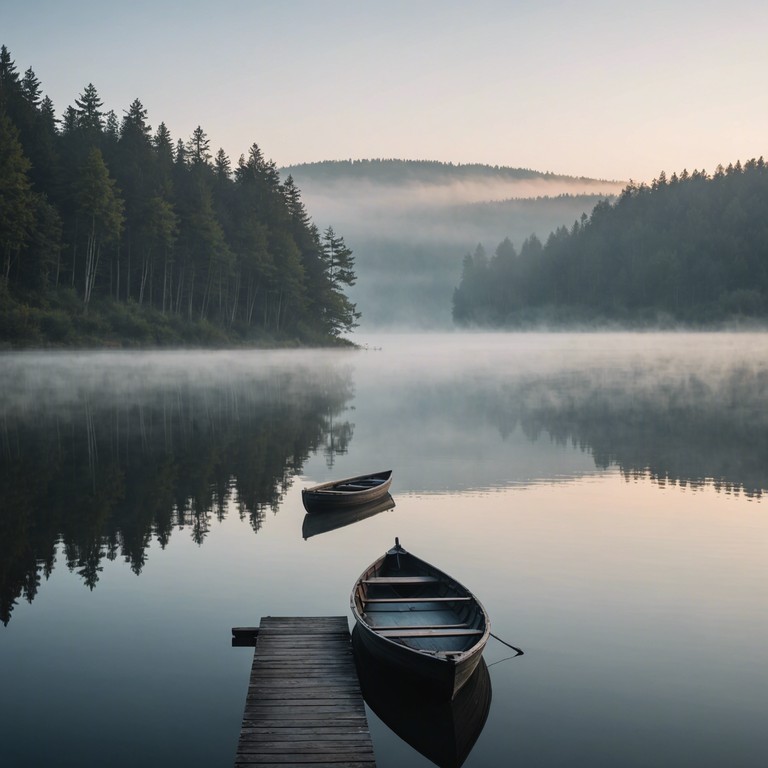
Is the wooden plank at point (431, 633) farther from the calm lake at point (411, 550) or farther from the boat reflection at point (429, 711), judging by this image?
the calm lake at point (411, 550)

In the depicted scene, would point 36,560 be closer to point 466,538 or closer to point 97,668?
point 97,668

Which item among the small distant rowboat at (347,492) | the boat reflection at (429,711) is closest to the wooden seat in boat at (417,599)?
the boat reflection at (429,711)

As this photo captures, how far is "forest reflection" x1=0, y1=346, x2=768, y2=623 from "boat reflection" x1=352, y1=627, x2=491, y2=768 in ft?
25.9

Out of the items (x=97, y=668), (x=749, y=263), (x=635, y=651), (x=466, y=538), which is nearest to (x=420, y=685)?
(x=635, y=651)

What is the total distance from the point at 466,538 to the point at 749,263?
190344 mm

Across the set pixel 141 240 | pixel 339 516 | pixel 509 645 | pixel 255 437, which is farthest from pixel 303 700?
pixel 141 240

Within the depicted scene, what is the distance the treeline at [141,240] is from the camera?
3398 inches

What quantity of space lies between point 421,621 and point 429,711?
8.11ft

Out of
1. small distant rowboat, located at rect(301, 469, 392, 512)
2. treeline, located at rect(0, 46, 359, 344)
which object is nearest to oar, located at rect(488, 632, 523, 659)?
small distant rowboat, located at rect(301, 469, 392, 512)

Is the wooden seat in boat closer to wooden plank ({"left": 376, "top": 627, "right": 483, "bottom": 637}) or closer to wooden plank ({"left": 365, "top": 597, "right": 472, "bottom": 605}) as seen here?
wooden plank ({"left": 365, "top": 597, "right": 472, "bottom": 605})

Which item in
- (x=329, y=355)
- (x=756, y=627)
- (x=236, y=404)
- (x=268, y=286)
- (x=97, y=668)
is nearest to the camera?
(x=97, y=668)

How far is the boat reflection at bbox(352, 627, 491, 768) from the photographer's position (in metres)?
12.4

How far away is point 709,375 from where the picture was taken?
8619 cm

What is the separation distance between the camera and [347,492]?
93.3ft
